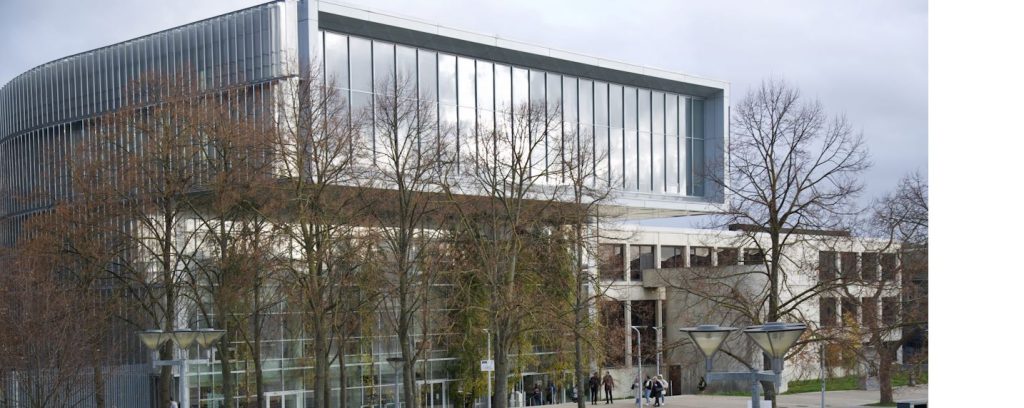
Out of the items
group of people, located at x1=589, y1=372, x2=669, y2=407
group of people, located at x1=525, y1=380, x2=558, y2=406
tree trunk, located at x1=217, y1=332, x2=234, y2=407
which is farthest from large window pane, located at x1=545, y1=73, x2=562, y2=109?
tree trunk, located at x1=217, y1=332, x2=234, y2=407

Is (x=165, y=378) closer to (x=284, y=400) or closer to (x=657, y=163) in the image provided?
(x=284, y=400)

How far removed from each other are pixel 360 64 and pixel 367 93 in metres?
1.12

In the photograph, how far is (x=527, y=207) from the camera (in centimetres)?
3469

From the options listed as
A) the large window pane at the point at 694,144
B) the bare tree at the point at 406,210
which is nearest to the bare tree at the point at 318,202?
the bare tree at the point at 406,210

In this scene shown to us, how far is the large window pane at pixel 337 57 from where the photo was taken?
139 ft

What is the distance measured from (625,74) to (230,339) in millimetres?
23069

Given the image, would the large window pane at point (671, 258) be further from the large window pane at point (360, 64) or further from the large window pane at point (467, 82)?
the large window pane at point (360, 64)

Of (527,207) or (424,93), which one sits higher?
(424,93)

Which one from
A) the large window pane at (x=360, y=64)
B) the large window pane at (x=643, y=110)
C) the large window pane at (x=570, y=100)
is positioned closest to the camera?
the large window pane at (x=360, y=64)

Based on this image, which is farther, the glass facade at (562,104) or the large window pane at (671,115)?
the large window pane at (671,115)

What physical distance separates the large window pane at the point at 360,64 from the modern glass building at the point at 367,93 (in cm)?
5

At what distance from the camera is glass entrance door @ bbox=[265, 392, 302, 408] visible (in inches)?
1725
